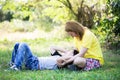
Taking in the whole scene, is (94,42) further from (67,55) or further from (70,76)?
(70,76)

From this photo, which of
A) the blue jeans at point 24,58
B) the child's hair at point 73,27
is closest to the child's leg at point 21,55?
the blue jeans at point 24,58

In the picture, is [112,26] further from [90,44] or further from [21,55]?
[21,55]

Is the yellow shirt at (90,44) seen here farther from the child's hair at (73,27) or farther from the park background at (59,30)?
the park background at (59,30)

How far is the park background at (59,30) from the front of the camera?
7699 mm

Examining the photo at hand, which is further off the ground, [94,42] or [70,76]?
[94,42]

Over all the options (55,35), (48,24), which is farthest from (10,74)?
(48,24)

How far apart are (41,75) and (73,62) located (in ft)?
3.37

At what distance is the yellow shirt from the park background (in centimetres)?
43

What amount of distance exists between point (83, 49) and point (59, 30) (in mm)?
13878

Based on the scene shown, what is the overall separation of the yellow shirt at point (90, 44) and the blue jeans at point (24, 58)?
113cm

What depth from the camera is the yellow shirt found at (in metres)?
8.38

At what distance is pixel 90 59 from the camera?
8.57 meters

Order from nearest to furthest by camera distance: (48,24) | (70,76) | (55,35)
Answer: (70,76) → (55,35) → (48,24)

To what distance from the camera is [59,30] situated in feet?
72.7
